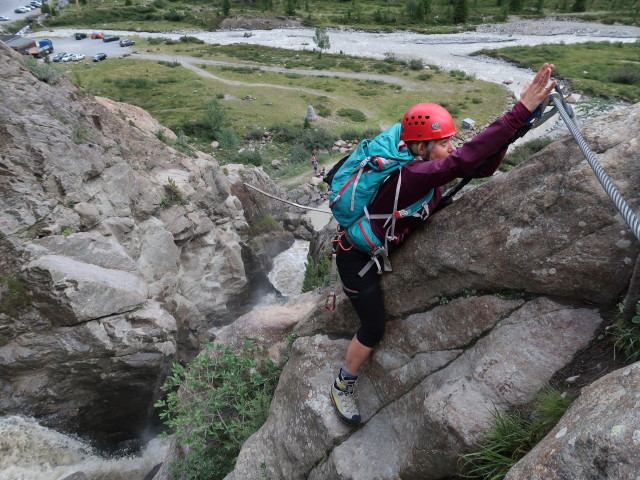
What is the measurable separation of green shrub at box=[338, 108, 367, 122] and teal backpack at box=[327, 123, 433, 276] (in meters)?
39.2

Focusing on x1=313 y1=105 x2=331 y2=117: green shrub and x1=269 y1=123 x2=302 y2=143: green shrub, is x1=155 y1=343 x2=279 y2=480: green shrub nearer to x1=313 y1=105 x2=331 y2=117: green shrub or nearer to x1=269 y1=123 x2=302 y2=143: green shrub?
x1=269 y1=123 x2=302 y2=143: green shrub

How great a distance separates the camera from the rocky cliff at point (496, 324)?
3699mm

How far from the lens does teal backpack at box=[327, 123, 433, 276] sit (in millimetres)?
4055

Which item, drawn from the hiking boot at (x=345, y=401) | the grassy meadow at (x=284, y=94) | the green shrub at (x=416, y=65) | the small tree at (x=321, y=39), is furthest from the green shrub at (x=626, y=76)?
the hiking boot at (x=345, y=401)

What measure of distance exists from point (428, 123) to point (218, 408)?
18.7 feet

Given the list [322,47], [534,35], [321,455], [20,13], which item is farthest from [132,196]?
[20,13]

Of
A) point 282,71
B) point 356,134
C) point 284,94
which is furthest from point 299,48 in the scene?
point 356,134

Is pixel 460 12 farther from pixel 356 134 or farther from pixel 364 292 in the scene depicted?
pixel 364 292

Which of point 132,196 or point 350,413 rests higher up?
point 350,413

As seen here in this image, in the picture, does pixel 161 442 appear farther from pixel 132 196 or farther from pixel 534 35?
pixel 534 35

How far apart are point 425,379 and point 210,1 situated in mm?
127635

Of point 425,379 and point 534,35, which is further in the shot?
point 534,35

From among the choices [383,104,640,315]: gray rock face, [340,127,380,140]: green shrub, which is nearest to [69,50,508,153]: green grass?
[340,127,380,140]: green shrub

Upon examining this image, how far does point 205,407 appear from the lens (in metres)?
7.30
